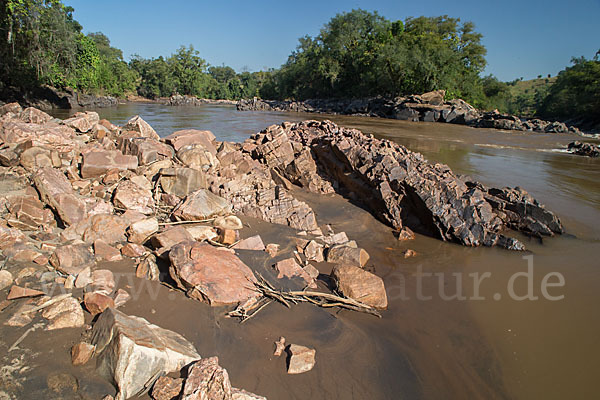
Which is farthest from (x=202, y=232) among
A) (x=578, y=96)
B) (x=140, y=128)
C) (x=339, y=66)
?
(x=339, y=66)

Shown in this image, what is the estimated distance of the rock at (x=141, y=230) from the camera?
12.5ft

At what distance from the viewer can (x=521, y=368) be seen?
2.82 m

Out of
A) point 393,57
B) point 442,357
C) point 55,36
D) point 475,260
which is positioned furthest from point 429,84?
point 442,357

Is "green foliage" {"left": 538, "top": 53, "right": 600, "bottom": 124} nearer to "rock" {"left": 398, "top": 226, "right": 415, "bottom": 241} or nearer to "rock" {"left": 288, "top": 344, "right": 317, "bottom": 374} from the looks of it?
"rock" {"left": 398, "top": 226, "right": 415, "bottom": 241}

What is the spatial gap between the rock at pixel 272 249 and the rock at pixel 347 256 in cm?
68

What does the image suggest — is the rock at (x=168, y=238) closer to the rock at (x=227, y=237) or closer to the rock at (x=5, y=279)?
the rock at (x=227, y=237)

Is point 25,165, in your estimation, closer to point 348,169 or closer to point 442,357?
point 348,169

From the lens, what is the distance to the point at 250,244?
421cm

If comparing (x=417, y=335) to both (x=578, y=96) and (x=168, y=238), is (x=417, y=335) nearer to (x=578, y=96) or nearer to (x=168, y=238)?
(x=168, y=238)

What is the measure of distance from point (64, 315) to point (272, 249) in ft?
7.30

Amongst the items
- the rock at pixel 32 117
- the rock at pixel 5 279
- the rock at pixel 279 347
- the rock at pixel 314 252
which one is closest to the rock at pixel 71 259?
the rock at pixel 5 279

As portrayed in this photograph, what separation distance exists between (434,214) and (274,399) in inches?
155

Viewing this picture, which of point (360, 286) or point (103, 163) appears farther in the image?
point (103, 163)

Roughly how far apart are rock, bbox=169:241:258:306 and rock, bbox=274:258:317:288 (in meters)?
0.44
